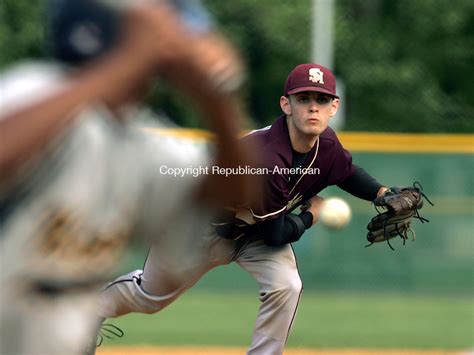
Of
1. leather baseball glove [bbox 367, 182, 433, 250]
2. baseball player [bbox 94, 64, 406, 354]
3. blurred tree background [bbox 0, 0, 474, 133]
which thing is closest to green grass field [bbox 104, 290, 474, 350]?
leather baseball glove [bbox 367, 182, 433, 250]

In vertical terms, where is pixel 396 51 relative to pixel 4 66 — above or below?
above

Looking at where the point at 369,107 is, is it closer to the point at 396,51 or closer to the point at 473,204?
the point at 396,51

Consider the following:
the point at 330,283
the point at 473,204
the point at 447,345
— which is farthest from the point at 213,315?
the point at 473,204

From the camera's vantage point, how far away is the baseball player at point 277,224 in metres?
4.89

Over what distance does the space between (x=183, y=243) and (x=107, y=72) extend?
53 cm

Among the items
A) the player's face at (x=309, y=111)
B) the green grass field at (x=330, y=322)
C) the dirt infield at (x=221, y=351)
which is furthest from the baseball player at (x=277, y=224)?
the green grass field at (x=330, y=322)

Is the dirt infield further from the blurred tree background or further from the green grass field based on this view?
the blurred tree background

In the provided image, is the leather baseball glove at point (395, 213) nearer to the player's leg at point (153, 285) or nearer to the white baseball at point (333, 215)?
the white baseball at point (333, 215)

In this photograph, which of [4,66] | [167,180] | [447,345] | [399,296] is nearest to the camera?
[167,180]

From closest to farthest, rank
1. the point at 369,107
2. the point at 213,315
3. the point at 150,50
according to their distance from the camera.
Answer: the point at 150,50, the point at 213,315, the point at 369,107

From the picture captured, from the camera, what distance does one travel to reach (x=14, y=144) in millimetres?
1771

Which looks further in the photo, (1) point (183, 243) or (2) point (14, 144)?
(1) point (183, 243)

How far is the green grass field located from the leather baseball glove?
121 inches

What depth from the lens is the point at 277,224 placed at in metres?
4.91
